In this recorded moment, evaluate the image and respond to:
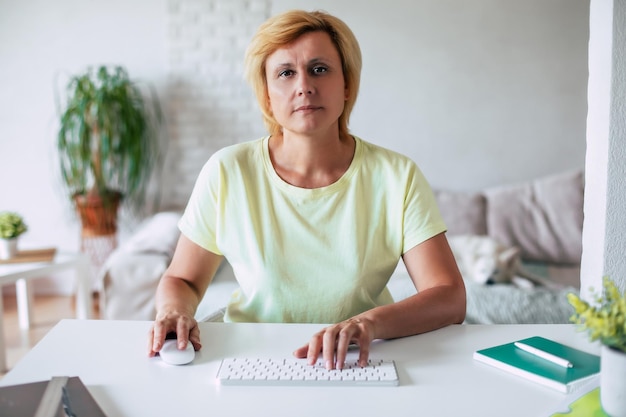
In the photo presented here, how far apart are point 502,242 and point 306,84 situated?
225cm

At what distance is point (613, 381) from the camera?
2.88 feet

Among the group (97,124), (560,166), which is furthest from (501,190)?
(97,124)

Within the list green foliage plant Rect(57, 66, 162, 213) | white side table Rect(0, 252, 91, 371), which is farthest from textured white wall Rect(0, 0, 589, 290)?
white side table Rect(0, 252, 91, 371)

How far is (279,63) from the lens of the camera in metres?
1.55

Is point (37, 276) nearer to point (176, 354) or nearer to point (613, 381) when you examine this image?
point (176, 354)

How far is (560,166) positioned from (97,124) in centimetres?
262

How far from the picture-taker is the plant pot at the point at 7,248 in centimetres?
289

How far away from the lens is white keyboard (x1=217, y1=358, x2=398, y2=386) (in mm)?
1036

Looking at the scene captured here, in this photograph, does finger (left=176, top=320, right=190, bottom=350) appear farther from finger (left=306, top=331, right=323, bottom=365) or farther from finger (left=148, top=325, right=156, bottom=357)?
finger (left=306, top=331, right=323, bottom=365)

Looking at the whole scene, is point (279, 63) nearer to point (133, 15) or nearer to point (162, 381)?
point (162, 381)

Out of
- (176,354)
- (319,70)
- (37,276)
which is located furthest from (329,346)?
(37,276)

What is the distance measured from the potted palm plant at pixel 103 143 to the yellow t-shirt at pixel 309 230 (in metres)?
2.14

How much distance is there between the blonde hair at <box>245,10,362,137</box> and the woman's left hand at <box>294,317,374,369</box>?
26.5 inches

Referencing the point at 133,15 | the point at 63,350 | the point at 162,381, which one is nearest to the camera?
the point at 162,381
